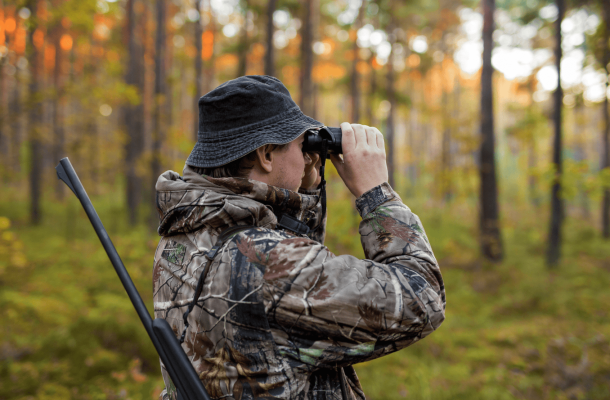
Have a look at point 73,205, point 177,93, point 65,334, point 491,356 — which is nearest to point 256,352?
point 65,334

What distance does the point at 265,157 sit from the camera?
1.37 m

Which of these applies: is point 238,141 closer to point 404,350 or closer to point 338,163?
point 338,163

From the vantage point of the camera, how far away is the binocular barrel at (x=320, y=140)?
4.86ft

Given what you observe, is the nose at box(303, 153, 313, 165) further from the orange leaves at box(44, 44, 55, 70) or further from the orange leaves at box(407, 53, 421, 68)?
the orange leaves at box(44, 44, 55, 70)

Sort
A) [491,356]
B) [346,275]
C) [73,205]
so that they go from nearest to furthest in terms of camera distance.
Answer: [346,275] < [491,356] < [73,205]

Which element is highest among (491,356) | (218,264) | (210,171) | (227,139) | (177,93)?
(177,93)

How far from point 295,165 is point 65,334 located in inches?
204

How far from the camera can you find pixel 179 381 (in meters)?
1.18

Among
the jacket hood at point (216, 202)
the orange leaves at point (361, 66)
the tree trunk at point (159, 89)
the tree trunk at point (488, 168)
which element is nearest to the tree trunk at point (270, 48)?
the tree trunk at point (159, 89)

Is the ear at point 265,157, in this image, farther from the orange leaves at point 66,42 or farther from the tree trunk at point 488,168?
the orange leaves at point 66,42

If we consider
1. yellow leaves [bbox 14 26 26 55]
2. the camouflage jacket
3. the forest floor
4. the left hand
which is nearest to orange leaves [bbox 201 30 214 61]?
yellow leaves [bbox 14 26 26 55]

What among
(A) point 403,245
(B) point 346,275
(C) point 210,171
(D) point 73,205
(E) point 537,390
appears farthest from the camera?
(D) point 73,205

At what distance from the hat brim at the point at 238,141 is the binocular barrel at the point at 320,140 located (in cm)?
8

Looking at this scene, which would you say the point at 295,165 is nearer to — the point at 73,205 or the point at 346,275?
the point at 346,275
